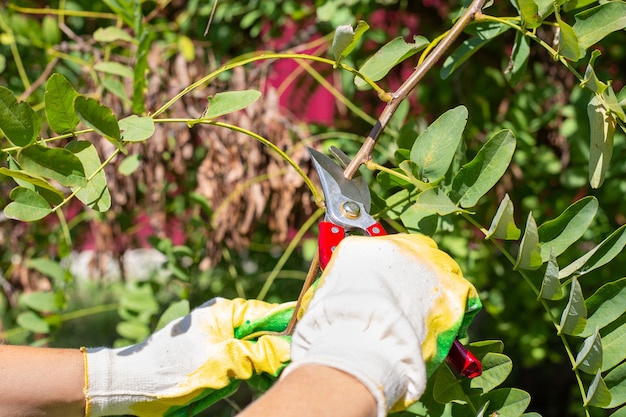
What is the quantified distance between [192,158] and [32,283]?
1.70 ft

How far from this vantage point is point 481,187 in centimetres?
81

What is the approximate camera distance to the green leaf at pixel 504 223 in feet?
2.34

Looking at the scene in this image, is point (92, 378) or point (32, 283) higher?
point (92, 378)

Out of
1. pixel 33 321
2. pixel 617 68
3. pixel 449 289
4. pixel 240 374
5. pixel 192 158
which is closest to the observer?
pixel 449 289

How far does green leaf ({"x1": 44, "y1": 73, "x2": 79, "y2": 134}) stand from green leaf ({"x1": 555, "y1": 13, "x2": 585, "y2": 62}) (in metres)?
0.45

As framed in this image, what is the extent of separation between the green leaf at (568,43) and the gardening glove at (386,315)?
0.79 feet

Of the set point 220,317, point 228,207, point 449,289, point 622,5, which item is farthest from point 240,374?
point 228,207

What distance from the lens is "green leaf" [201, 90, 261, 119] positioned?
2.60ft

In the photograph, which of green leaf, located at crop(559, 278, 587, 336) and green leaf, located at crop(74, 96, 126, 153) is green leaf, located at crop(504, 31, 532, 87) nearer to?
green leaf, located at crop(559, 278, 587, 336)

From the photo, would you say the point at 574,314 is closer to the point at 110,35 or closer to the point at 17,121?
the point at 17,121

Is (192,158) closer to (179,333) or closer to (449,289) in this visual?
(179,333)

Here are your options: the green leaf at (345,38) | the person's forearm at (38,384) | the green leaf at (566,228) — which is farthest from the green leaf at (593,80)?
the person's forearm at (38,384)

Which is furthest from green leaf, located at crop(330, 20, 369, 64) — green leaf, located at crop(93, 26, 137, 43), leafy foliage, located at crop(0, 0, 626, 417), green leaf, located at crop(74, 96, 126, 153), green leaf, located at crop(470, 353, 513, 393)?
green leaf, located at crop(93, 26, 137, 43)

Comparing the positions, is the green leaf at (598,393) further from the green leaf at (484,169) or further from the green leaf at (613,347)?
the green leaf at (484,169)
